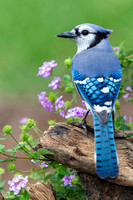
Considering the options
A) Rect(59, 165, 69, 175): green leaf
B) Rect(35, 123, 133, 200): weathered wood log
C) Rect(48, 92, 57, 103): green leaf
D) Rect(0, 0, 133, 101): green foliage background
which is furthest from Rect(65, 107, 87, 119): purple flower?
Rect(0, 0, 133, 101): green foliage background

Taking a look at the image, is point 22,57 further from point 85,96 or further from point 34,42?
point 85,96

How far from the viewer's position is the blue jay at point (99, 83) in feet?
7.48

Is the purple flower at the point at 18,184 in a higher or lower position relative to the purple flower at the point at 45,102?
lower

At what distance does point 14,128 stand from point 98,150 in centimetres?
280

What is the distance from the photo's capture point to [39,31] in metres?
6.41

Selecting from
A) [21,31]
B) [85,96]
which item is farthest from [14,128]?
[85,96]

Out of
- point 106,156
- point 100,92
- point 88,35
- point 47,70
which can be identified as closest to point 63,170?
point 106,156

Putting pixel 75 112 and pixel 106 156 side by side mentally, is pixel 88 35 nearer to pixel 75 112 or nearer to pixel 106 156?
pixel 75 112

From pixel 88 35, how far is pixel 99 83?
585 mm

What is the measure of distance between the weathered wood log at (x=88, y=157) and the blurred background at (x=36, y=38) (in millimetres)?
2423

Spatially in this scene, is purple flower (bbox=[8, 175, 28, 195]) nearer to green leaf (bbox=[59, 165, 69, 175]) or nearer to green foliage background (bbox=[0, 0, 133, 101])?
green leaf (bbox=[59, 165, 69, 175])

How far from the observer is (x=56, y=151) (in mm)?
2439

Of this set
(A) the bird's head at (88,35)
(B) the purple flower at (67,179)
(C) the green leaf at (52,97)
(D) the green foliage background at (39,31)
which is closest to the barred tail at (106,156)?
(B) the purple flower at (67,179)

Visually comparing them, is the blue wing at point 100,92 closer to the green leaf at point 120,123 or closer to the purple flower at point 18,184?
the green leaf at point 120,123
